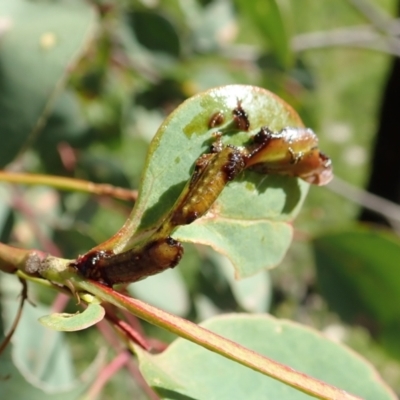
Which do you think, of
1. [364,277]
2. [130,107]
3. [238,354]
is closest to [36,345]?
[364,277]

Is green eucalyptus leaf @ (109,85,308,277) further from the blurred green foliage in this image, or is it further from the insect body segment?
the blurred green foliage

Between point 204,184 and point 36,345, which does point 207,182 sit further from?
point 36,345

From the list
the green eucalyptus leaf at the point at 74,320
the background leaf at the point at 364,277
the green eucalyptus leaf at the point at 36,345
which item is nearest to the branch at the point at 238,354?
the green eucalyptus leaf at the point at 74,320

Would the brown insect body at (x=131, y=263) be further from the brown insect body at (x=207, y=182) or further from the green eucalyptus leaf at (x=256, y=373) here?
the green eucalyptus leaf at (x=256, y=373)

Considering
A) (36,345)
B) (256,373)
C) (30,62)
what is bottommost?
(36,345)

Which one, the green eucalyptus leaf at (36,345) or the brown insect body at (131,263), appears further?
the green eucalyptus leaf at (36,345)

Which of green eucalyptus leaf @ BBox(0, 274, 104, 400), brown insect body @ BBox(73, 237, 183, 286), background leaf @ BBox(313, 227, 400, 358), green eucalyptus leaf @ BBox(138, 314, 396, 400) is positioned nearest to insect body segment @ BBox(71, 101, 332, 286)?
brown insect body @ BBox(73, 237, 183, 286)
